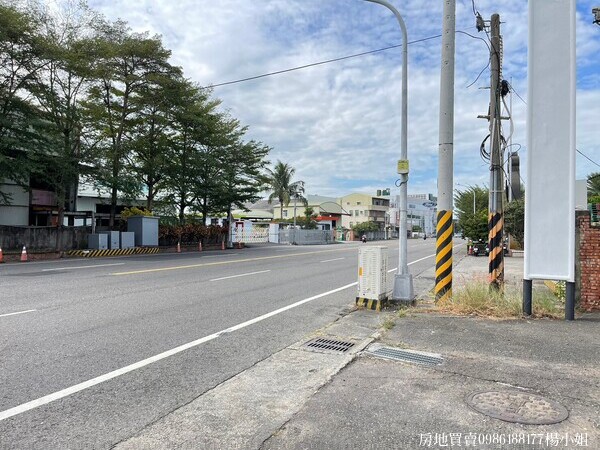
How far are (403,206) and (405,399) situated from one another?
600cm

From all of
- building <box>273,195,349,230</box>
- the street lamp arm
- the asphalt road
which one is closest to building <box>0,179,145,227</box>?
Answer: the asphalt road

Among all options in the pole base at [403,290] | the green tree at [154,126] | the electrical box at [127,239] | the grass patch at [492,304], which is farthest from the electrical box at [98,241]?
the grass patch at [492,304]

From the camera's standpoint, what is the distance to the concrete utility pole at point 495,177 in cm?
952

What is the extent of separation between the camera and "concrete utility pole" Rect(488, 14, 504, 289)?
9.52 m

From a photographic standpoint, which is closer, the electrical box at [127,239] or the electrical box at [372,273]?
the electrical box at [372,273]

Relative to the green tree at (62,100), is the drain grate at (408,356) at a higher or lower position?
lower

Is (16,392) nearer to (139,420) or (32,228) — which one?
(139,420)

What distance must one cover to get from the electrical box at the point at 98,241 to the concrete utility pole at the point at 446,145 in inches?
889

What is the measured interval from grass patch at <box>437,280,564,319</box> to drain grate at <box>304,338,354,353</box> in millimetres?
2950

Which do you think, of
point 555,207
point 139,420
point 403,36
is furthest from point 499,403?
point 403,36

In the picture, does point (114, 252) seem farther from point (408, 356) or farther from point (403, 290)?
point (408, 356)

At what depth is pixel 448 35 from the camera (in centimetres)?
935

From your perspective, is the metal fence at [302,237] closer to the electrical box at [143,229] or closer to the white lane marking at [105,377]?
the electrical box at [143,229]

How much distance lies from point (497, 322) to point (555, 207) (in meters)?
2.23
